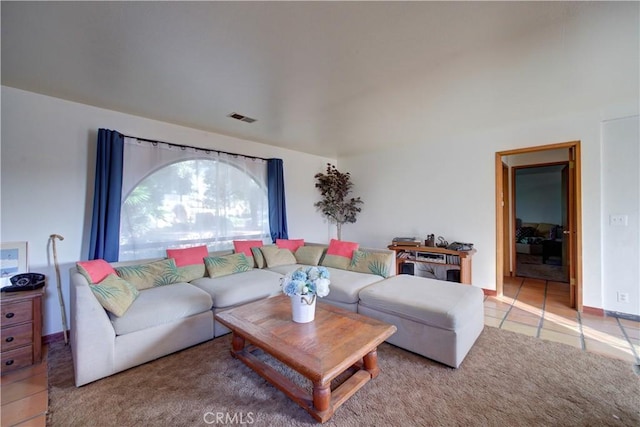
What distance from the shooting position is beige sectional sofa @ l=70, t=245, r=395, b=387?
1.89m

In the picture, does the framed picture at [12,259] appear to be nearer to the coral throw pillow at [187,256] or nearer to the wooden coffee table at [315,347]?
the coral throw pillow at [187,256]

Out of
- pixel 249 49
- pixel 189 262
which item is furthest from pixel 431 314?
pixel 189 262

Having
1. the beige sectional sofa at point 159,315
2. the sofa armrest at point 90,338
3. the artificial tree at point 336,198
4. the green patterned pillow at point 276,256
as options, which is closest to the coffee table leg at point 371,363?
the beige sectional sofa at point 159,315

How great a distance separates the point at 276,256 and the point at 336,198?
202cm

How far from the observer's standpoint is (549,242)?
6160 mm

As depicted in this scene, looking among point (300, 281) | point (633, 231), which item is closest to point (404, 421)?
point (300, 281)

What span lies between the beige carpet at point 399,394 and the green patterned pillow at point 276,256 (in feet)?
5.05

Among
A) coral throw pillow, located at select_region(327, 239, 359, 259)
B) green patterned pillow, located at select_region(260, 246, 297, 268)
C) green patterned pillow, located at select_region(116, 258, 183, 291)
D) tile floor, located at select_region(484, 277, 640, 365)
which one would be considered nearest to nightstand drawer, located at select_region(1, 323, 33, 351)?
green patterned pillow, located at select_region(116, 258, 183, 291)

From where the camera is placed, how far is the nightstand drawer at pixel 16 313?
2.08 metres

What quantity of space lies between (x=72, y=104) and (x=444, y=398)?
165 inches

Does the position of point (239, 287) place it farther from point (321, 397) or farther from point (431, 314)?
point (431, 314)

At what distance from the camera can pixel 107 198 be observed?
281 cm

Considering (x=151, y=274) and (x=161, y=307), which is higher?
(x=151, y=274)

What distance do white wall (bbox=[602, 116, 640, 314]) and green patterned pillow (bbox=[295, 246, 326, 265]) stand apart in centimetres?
339
